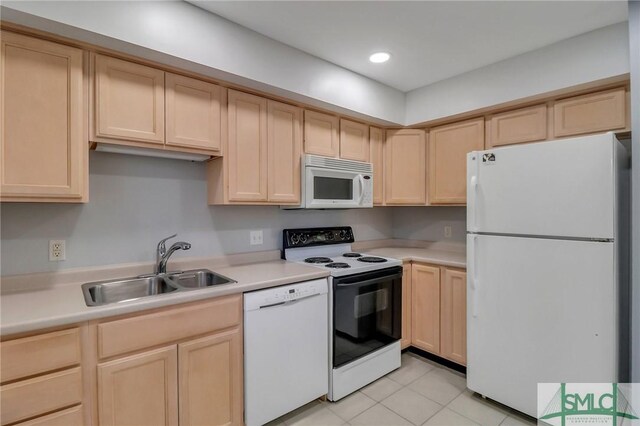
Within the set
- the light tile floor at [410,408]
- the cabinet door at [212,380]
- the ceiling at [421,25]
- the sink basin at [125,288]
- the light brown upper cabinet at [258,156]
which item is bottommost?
the light tile floor at [410,408]

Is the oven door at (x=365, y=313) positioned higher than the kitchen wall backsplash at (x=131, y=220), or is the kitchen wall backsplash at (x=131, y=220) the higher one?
the kitchen wall backsplash at (x=131, y=220)

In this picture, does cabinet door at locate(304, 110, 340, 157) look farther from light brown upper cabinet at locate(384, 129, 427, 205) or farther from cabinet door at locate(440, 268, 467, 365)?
cabinet door at locate(440, 268, 467, 365)

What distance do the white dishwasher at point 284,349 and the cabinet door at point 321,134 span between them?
110 centimetres

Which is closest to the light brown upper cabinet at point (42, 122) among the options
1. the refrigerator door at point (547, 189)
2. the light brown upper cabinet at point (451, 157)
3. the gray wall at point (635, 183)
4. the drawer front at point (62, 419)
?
the drawer front at point (62, 419)

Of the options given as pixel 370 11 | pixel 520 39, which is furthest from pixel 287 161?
pixel 520 39

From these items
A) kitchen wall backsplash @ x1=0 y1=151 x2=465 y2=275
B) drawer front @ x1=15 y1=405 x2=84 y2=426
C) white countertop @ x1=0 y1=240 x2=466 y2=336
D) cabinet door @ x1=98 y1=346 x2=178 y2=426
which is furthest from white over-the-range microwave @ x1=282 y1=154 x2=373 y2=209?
drawer front @ x1=15 y1=405 x2=84 y2=426

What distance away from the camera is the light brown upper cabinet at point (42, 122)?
1405 mm

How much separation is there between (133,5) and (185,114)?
0.57 metres

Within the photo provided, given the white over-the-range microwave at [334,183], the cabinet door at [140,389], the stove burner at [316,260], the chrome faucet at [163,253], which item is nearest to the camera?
the cabinet door at [140,389]

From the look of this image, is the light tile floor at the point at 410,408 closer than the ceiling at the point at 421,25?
No

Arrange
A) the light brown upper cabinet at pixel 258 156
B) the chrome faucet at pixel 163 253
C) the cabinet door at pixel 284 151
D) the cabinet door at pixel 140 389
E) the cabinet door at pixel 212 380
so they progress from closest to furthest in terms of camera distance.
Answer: the cabinet door at pixel 140 389
the cabinet door at pixel 212 380
the chrome faucet at pixel 163 253
the light brown upper cabinet at pixel 258 156
the cabinet door at pixel 284 151

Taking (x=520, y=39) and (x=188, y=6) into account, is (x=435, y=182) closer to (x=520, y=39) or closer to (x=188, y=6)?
(x=520, y=39)

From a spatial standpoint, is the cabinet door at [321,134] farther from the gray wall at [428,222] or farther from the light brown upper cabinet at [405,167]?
the gray wall at [428,222]

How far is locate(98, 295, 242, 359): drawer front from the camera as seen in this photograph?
140cm
